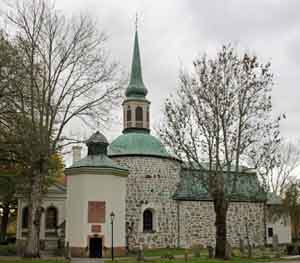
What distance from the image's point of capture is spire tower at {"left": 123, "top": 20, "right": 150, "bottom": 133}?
3916cm

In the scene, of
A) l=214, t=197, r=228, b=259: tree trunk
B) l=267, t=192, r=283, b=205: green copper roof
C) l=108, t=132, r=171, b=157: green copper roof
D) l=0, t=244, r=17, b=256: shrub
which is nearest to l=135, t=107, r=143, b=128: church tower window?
l=108, t=132, r=171, b=157: green copper roof

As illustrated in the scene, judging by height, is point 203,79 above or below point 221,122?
above

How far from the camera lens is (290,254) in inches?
1270

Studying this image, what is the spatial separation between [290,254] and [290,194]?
30.9 ft

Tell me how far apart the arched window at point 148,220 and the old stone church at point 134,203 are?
0.08 metres

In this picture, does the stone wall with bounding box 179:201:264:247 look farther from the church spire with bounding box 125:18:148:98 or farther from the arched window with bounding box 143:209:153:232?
the church spire with bounding box 125:18:148:98

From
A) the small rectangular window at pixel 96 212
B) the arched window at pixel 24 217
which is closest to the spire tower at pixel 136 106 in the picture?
the small rectangular window at pixel 96 212

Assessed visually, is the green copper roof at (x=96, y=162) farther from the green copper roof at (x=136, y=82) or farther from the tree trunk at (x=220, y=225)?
the green copper roof at (x=136, y=82)

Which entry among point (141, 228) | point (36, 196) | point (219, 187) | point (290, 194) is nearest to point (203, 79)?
point (219, 187)

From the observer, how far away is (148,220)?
118ft

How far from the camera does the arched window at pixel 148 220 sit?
35.6 meters

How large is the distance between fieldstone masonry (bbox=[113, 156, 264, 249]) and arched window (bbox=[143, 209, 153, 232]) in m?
0.43

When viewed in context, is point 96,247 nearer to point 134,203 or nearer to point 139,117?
point 134,203

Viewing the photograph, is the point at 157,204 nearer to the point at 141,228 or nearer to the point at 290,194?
the point at 141,228
